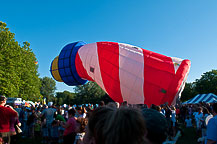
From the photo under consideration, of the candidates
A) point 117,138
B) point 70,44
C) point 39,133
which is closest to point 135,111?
point 117,138

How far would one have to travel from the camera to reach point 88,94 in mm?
57906

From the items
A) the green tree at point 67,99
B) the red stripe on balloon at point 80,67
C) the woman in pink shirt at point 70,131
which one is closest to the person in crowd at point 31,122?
the red stripe on balloon at point 80,67

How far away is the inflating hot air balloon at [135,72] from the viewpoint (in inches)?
350

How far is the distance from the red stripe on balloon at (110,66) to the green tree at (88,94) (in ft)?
157

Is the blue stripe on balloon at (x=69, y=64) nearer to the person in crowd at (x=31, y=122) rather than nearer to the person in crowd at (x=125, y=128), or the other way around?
the person in crowd at (x=31, y=122)

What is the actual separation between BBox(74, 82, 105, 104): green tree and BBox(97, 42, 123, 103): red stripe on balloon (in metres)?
47.7

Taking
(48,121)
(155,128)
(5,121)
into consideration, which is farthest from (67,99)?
(155,128)

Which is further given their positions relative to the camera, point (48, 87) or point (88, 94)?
point (48, 87)

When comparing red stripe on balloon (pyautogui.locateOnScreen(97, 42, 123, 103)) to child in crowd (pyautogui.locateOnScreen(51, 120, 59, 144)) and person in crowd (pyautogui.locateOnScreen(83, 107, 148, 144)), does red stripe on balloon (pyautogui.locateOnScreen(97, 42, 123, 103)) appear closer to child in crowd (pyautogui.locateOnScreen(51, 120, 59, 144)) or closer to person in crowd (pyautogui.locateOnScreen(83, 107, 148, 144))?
child in crowd (pyautogui.locateOnScreen(51, 120, 59, 144))

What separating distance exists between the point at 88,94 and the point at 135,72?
4969cm

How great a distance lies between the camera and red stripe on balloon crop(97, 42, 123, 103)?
9578 mm

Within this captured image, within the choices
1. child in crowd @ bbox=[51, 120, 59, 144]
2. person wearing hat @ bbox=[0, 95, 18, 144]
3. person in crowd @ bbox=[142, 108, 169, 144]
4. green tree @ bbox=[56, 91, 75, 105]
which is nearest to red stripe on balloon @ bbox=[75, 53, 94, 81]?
child in crowd @ bbox=[51, 120, 59, 144]

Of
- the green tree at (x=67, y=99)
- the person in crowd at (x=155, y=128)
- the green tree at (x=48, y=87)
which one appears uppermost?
the green tree at (x=48, y=87)

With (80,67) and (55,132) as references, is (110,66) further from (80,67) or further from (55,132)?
(55,132)
